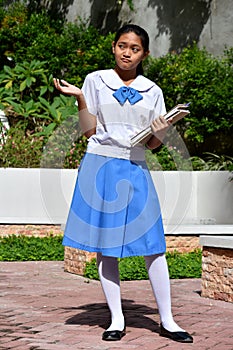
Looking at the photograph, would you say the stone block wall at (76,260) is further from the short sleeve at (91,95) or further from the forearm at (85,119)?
the short sleeve at (91,95)

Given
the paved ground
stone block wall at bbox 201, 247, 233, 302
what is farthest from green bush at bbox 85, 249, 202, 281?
stone block wall at bbox 201, 247, 233, 302

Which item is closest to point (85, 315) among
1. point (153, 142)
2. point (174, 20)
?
point (153, 142)

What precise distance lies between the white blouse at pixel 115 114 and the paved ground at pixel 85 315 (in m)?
1.05

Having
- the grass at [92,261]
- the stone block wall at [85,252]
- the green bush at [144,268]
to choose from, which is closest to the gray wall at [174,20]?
the grass at [92,261]

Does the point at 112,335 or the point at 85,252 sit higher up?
the point at 85,252

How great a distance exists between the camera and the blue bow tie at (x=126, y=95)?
4.70m

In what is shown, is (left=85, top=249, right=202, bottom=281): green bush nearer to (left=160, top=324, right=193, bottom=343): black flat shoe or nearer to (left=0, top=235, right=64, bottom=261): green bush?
(left=0, top=235, right=64, bottom=261): green bush

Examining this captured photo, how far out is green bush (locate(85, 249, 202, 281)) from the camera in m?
7.18

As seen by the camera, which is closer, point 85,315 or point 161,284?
point 161,284

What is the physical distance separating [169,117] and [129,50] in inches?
18.7

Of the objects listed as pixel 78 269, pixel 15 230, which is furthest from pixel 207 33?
pixel 78 269

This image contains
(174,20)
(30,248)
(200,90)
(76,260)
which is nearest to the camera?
(76,260)

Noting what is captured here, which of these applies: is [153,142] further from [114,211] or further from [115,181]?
[114,211]

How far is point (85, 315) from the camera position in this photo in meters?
5.45
